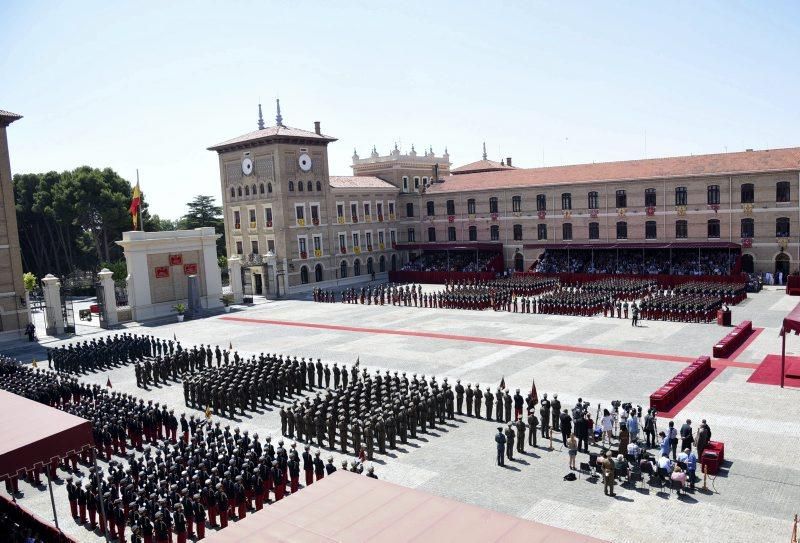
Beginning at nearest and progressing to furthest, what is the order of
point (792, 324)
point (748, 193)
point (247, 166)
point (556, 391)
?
point (792, 324), point (556, 391), point (748, 193), point (247, 166)

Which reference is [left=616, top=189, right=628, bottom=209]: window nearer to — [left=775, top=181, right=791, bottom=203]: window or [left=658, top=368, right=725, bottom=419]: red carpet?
[left=775, top=181, right=791, bottom=203]: window

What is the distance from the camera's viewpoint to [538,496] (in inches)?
539

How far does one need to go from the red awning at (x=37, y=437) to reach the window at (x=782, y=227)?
43.7m

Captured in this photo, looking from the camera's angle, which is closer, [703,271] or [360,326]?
[360,326]

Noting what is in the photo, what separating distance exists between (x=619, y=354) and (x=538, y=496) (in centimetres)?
1358

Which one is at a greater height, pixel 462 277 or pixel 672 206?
pixel 672 206

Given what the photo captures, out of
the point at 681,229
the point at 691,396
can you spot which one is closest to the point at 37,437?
the point at 691,396

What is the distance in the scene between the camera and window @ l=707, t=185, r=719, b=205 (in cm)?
4469

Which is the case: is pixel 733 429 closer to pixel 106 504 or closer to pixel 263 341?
pixel 106 504

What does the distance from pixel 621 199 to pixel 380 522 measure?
44.8 metres

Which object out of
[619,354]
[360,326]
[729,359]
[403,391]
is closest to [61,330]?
[360,326]

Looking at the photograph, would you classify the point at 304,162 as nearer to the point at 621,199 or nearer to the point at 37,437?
the point at 621,199

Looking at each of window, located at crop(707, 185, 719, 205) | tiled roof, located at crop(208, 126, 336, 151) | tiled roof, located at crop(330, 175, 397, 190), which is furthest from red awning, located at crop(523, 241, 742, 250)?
tiled roof, located at crop(208, 126, 336, 151)

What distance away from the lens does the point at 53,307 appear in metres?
38.4
